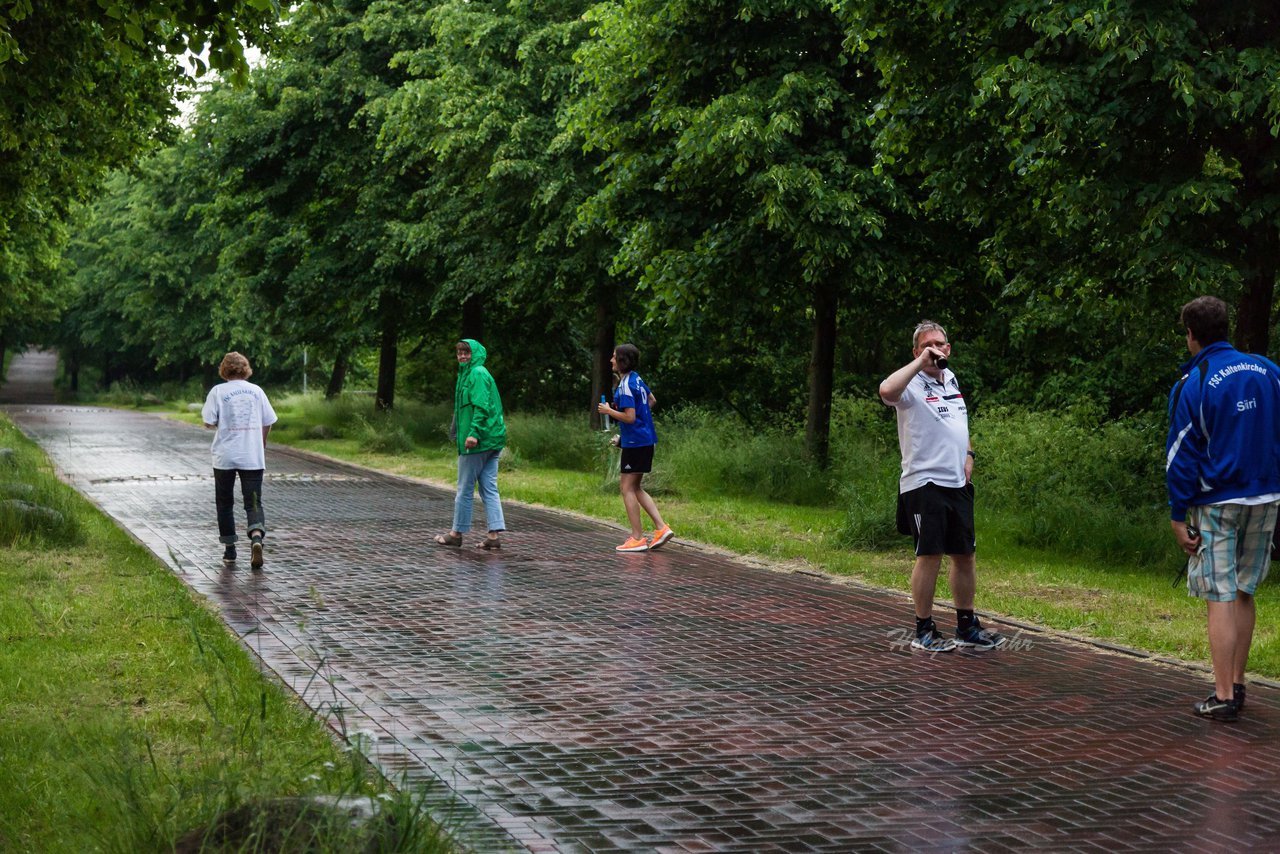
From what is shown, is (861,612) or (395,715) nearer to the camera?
(395,715)

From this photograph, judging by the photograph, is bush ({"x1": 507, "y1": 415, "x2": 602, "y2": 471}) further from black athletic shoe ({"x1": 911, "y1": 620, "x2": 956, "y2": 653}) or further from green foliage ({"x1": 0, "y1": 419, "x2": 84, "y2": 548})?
black athletic shoe ({"x1": 911, "y1": 620, "x2": 956, "y2": 653})

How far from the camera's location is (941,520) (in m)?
8.98

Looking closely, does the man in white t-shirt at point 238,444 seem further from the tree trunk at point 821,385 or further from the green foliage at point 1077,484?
the tree trunk at point 821,385

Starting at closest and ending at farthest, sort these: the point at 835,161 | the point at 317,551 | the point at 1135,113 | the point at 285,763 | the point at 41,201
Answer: the point at 285,763 < the point at 1135,113 < the point at 317,551 < the point at 835,161 < the point at 41,201

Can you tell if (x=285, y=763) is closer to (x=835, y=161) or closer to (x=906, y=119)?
(x=906, y=119)

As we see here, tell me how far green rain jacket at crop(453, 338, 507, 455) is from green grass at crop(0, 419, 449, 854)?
144 inches

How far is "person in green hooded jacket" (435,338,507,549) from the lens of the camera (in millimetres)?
13859

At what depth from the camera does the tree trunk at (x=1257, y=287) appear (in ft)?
41.3

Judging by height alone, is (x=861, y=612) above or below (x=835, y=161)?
below

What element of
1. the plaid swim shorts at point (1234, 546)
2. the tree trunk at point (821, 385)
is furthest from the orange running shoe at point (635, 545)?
the plaid swim shorts at point (1234, 546)

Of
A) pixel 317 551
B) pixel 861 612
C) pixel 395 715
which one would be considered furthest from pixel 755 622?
pixel 317 551

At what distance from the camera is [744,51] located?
1831 centimetres

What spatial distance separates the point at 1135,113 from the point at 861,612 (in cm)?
478

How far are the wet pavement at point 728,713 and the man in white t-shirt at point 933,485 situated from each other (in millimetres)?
381
